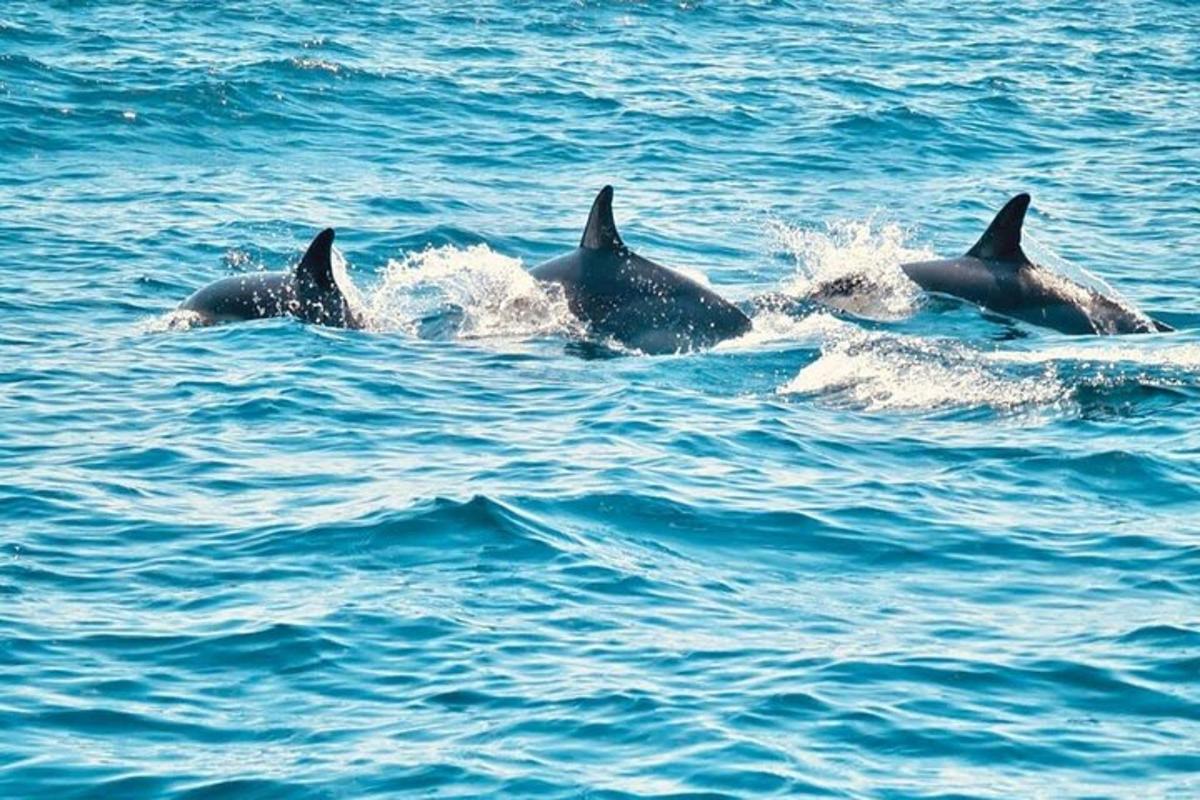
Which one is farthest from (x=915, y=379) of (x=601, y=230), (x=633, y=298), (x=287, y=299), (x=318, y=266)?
(x=287, y=299)

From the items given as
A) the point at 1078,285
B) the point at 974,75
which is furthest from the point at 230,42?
the point at 1078,285

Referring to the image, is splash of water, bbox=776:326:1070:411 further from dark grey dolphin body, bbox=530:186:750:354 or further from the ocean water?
dark grey dolphin body, bbox=530:186:750:354

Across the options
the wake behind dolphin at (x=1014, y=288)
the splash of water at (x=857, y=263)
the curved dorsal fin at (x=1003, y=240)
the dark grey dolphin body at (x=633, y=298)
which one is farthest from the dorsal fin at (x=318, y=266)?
the curved dorsal fin at (x=1003, y=240)

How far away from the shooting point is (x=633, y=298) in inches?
826

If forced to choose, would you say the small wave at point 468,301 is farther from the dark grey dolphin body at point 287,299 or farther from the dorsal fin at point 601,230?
the dorsal fin at point 601,230

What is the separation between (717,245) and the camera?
26.8 meters

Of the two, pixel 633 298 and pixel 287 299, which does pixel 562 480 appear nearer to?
pixel 633 298

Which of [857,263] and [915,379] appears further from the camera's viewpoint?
[857,263]

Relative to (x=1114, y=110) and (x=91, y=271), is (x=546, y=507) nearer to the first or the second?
(x=91, y=271)

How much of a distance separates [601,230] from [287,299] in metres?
2.89

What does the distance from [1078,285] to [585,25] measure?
2235cm

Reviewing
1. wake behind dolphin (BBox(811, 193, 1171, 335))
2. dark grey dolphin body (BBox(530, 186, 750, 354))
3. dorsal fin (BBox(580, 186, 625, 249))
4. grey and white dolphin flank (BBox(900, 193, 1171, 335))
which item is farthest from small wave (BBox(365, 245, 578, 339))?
grey and white dolphin flank (BBox(900, 193, 1171, 335))

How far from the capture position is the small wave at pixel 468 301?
2100 centimetres

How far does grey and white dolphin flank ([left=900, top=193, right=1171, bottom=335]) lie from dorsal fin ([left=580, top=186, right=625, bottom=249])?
3.57m
